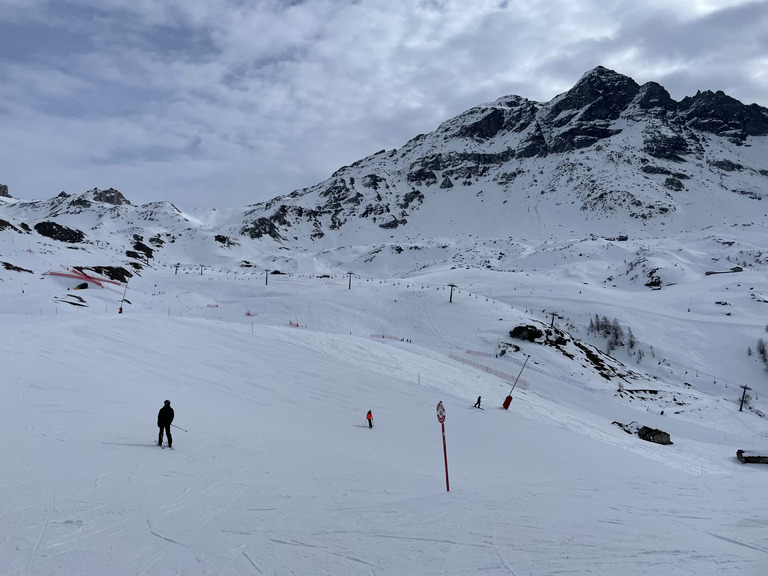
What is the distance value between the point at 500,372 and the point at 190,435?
28630 mm

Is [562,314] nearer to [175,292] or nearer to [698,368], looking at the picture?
[698,368]

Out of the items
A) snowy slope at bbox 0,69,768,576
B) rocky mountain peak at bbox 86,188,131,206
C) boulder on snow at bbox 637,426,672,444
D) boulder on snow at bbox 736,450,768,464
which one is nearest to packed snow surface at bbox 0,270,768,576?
snowy slope at bbox 0,69,768,576

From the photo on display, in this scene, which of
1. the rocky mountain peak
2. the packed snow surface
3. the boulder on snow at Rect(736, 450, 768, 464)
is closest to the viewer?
the packed snow surface

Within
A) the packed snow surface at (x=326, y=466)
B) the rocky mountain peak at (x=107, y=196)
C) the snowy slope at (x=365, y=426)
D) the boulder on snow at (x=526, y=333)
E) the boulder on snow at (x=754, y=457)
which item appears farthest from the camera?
the rocky mountain peak at (x=107, y=196)

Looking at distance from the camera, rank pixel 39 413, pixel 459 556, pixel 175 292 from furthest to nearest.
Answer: pixel 175 292 < pixel 39 413 < pixel 459 556

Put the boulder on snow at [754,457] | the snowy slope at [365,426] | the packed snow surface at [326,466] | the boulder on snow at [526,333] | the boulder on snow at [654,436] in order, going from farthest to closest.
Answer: the boulder on snow at [526,333], the boulder on snow at [654,436], the boulder on snow at [754,457], the snowy slope at [365,426], the packed snow surface at [326,466]

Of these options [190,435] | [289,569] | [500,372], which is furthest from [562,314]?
[289,569]

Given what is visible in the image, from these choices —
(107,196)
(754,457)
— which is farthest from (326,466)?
(107,196)

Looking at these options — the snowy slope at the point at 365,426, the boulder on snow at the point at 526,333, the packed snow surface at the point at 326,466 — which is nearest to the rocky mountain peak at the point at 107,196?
the snowy slope at the point at 365,426

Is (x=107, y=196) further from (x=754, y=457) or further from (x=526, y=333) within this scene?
(x=754, y=457)

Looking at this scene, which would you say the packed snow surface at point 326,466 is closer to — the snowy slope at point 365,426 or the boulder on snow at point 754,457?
the snowy slope at point 365,426

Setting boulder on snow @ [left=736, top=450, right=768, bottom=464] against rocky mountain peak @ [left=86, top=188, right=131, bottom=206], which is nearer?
boulder on snow @ [left=736, top=450, right=768, bottom=464]

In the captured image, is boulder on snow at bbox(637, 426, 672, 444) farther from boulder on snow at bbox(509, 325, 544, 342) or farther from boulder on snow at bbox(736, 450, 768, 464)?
boulder on snow at bbox(509, 325, 544, 342)

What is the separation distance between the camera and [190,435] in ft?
44.3
